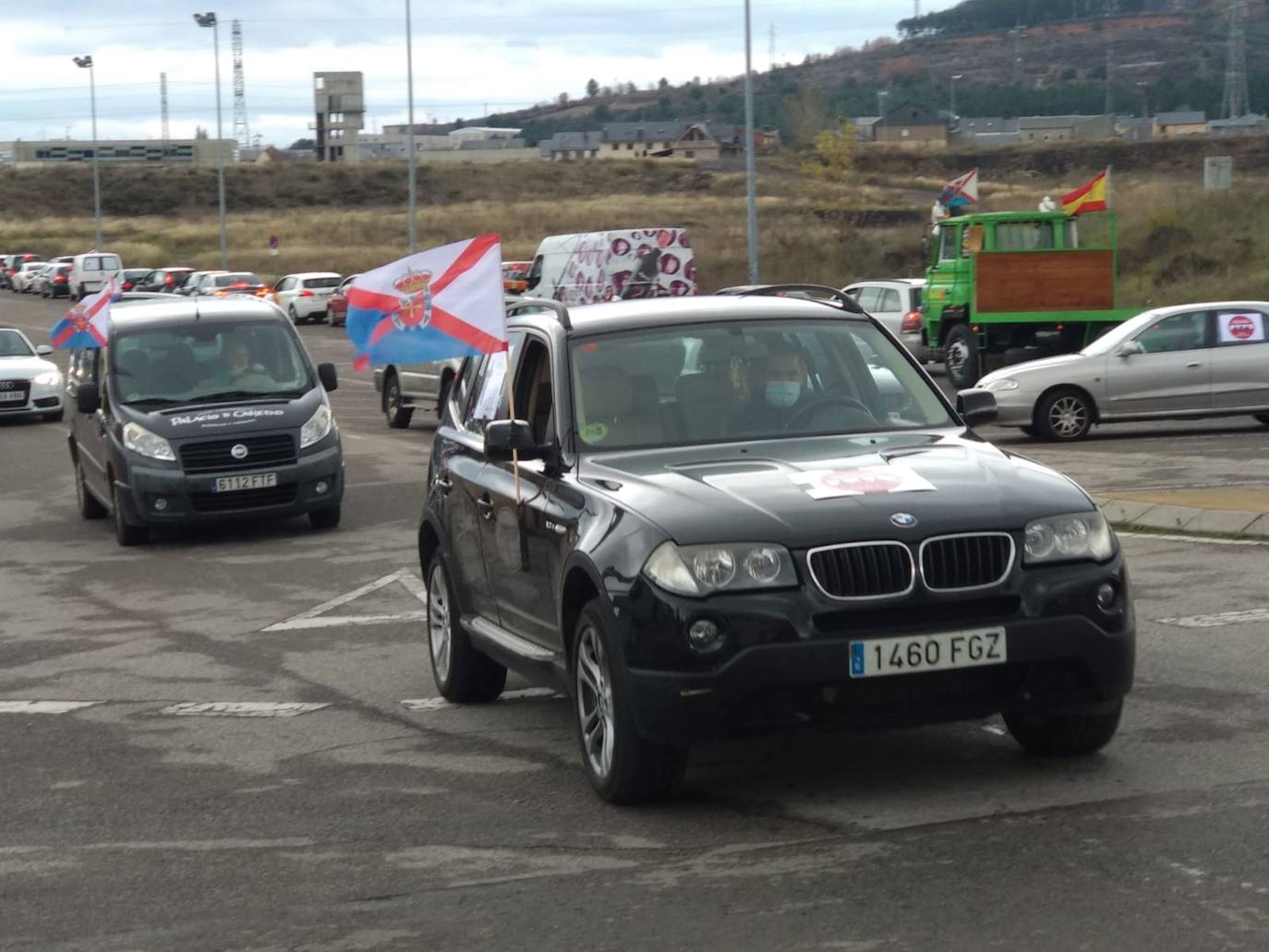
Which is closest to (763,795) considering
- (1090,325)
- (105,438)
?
(105,438)

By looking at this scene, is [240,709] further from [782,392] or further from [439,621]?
[782,392]

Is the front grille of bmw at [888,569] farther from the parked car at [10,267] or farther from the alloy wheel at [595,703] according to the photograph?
the parked car at [10,267]

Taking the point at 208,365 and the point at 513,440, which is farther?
the point at 208,365

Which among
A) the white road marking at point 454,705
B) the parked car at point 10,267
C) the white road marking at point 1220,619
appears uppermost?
the parked car at point 10,267

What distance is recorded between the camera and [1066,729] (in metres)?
6.87

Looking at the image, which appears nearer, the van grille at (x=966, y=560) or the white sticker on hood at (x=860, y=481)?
the van grille at (x=966, y=560)

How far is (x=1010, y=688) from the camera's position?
6.29 m

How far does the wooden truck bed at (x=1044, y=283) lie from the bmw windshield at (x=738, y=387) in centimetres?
2249

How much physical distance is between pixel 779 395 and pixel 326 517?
9.56 meters

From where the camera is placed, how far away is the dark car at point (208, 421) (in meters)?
16.0

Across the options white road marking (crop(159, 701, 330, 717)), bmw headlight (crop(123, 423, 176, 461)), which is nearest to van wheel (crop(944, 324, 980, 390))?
bmw headlight (crop(123, 423, 176, 461))

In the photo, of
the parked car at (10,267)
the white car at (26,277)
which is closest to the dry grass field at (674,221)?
the parked car at (10,267)

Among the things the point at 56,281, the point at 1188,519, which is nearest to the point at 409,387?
the point at 1188,519

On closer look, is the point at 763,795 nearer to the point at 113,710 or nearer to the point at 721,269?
the point at 113,710
